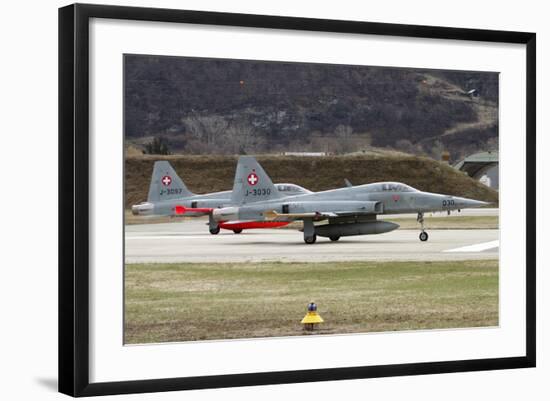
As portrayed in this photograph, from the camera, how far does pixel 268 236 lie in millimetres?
16438

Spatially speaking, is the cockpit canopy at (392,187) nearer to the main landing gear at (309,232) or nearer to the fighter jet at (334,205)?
the fighter jet at (334,205)

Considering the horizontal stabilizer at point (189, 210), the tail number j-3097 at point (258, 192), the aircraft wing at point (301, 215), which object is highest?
the tail number j-3097 at point (258, 192)

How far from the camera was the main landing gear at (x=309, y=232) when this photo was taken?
54.5ft

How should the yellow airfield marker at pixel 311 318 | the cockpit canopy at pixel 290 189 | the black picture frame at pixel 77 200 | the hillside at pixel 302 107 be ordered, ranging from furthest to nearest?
the cockpit canopy at pixel 290 189
the yellow airfield marker at pixel 311 318
the hillside at pixel 302 107
the black picture frame at pixel 77 200

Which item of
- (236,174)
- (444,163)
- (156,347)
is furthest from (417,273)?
(156,347)

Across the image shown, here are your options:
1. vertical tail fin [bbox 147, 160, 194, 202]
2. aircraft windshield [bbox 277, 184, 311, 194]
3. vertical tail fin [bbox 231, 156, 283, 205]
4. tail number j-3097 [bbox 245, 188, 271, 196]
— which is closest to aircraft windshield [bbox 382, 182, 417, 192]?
aircraft windshield [bbox 277, 184, 311, 194]

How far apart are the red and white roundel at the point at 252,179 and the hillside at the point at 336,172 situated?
21cm

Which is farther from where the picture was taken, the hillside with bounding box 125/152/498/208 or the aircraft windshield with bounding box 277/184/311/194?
the aircraft windshield with bounding box 277/184/311/194

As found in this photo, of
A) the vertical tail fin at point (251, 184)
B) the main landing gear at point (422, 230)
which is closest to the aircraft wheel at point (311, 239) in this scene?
the vertical tail fin at point (251, 184)

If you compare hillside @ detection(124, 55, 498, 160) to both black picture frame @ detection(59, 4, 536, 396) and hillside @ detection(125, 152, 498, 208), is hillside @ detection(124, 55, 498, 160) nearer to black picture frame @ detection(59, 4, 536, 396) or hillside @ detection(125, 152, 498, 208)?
hillside @ detection(125, 152, 498, 208)

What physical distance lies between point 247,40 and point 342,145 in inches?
90.5

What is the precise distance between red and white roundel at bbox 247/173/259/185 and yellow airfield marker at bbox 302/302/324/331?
1986 mm

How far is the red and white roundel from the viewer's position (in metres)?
16.2

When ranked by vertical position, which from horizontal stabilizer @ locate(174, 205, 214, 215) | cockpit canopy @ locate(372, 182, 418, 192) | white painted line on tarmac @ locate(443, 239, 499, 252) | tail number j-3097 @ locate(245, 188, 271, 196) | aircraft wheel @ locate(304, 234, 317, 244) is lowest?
white painted line on tarmac @ locate(443, 239, 499, 252)
